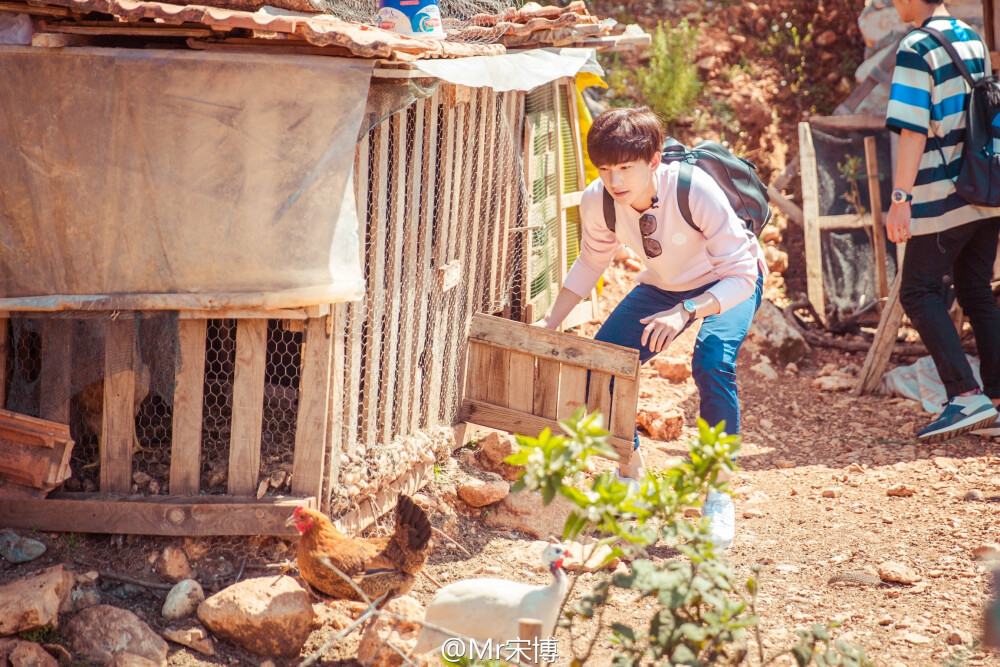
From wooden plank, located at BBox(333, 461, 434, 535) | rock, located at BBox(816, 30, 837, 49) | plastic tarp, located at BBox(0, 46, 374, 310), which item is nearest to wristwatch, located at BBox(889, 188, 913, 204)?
wooden plank, located at BBox(333, 461, 434, 535)

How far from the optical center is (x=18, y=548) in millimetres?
3479

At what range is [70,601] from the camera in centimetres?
331

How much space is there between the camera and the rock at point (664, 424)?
5715 mm

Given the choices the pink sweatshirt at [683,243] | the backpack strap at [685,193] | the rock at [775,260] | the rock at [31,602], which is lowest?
the rock at [31,602]

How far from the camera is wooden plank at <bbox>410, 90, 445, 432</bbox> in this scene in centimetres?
423

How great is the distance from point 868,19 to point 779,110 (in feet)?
4.11

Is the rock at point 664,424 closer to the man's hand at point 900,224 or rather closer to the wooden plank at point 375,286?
the man's hand at point 900,224

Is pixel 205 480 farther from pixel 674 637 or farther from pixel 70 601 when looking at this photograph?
pixel 674 637

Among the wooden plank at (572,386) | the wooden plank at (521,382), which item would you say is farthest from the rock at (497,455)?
the wooden plank at (572,386)

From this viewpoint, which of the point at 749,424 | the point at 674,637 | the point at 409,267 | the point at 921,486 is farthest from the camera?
the point at 749,424

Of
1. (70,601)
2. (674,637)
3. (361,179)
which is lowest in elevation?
(70,601)

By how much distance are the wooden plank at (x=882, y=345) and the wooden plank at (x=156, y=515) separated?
450 centimetres

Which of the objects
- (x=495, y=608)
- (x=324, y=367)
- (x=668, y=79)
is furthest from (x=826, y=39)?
(x=495, y=608)

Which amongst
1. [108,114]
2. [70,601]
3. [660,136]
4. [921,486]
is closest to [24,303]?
[108,114]
